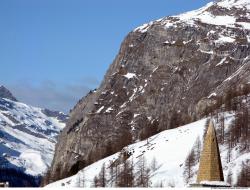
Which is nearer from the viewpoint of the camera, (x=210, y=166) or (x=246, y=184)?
(x=210, y=166)

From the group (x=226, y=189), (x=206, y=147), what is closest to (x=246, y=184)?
(x=206, y=147)

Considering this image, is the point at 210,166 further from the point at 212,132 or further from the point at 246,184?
the point at 246,184

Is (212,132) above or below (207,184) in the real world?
above

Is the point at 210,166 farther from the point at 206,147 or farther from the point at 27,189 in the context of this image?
the point at 27,189

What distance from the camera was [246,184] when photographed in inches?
7756

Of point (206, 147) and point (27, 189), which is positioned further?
point (206, 147)

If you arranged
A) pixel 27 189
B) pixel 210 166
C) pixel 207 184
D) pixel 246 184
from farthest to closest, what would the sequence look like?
pixel 246 184
pixel 210 166
pixel 207 184
pixel 27 189

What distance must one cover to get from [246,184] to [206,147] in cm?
9361

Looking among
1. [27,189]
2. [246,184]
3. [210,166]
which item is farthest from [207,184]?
[246,184]

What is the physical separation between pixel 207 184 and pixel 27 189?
1044 inches

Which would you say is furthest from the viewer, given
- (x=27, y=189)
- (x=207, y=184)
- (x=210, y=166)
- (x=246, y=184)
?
(x=246, y=184)

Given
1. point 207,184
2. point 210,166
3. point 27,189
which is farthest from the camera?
point 210,166

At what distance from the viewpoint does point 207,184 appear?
9750 centimetres

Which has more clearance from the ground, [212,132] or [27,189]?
[212,132]
